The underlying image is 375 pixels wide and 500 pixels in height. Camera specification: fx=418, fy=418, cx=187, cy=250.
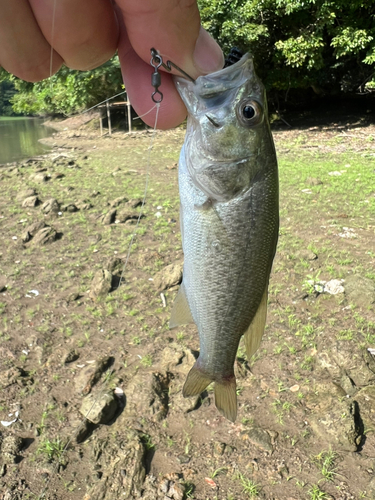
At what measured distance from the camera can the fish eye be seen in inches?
65.7

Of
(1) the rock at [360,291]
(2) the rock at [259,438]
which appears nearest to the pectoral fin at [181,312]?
(2) the rock at [259,438]

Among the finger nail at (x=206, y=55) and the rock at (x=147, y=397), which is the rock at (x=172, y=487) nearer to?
the rock at (x=147, y=397)

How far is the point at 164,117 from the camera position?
1938 mm

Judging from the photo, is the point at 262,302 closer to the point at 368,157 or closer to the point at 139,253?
the point at 139,253

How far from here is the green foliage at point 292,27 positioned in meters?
13.1

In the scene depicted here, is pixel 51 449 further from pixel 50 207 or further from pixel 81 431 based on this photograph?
pixel 50 207

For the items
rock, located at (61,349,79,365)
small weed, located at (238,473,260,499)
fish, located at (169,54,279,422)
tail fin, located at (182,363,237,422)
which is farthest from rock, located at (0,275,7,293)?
fish, located at (169,54,279,422)

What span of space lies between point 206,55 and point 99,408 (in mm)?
2592

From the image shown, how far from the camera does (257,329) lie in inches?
73.7

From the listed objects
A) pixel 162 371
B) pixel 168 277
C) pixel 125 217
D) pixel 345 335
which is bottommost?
pixel 162 371

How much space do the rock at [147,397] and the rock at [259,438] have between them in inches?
26.0

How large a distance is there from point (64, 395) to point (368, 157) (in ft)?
30.7

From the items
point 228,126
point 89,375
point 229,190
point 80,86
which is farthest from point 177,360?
point 80,86

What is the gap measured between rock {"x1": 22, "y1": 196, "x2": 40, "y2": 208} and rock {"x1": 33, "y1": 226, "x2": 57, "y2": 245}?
5.15 ft
